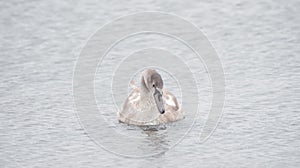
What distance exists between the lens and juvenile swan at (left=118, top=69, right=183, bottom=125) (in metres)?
13.1

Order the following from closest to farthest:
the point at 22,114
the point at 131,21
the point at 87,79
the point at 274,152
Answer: the point at 274,152 → the point at 22,114 → the point at 87,79 → the point at 131,21

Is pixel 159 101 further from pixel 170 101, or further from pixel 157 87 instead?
pixel 170 101

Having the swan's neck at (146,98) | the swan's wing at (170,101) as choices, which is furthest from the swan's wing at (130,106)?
the swan's wing at (170,101)

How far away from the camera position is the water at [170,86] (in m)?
11.8

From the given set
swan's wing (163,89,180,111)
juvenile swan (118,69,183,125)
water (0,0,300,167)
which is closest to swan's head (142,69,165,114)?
juvenile swan (118,69,183,125)

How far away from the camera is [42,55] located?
15555mm

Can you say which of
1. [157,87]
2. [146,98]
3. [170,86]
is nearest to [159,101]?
[157,87]

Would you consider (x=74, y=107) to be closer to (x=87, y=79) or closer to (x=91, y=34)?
(x=87, y=79)

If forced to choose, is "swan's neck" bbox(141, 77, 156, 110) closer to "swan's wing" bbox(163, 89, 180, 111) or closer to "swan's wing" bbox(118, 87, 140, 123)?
"swan's wing" bbox(118, 87, 140, 123)

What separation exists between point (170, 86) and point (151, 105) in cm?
89

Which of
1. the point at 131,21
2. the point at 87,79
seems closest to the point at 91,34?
the point at 131,21

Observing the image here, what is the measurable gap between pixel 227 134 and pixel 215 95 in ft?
4.78

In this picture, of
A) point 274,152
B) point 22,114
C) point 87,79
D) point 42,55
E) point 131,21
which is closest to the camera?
point 274,152

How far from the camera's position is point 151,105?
1354 centimetres
